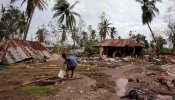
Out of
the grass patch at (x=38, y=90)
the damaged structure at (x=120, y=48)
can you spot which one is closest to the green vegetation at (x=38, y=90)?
the grass patch at (x=38, y=90)

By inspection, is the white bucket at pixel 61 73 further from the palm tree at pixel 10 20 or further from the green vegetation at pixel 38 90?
the palm tree at pixel 10 20

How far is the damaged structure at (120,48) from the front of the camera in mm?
39838

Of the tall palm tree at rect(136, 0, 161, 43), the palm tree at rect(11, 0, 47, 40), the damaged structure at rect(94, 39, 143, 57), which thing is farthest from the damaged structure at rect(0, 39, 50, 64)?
the tall palm tree at rect(136, 0, 161, 43)

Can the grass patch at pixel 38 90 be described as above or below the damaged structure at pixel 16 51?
below

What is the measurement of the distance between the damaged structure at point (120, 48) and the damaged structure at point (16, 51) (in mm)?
14078

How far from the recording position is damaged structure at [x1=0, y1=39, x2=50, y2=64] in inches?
945

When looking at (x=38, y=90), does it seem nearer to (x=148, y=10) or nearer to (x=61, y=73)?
(x=61, y=73)

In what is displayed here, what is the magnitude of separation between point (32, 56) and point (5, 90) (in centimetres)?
1593

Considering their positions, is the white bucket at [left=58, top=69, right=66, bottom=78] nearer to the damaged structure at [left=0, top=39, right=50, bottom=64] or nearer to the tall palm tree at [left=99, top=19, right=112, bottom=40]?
the damaged structure at [left=0, top=39, right=50, bottom=64]

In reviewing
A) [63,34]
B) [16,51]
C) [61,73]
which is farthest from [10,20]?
[61,73]

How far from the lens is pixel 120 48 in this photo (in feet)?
133

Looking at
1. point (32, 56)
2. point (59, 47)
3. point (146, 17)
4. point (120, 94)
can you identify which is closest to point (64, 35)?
point (59, 47)

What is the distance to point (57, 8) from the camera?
47031 mm

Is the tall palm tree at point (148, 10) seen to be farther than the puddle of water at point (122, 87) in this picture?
Yes
